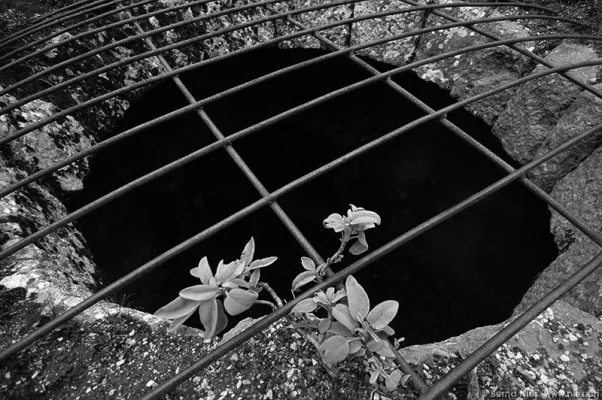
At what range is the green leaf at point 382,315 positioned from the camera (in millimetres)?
739

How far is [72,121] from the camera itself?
165 centimetres

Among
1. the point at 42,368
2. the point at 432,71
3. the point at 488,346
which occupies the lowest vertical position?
the point at 488,346

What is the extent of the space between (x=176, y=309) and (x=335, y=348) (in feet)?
0.99

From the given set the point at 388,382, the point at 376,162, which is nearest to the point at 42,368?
the point at 388,382

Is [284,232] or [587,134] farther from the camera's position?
[284,232]

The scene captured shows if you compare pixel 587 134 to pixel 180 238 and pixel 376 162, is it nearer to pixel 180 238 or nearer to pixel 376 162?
pixel 376 162

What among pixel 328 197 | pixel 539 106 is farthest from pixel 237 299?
pixel 328 197

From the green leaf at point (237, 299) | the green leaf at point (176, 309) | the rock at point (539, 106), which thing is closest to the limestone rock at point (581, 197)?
the rock at point (539, 106)

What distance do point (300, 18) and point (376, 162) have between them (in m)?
1.31

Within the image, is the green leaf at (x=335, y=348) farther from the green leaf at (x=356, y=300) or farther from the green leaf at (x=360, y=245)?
the green leaf at (x=360, y=245)

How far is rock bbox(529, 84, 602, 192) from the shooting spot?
4.95 ft

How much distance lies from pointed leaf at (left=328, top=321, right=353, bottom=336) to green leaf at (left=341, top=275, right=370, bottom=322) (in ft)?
0.11

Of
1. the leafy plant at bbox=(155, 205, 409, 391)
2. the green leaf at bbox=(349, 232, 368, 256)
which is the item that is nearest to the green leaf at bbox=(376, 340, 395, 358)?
the leafy plant at bbox=(155, 205, 409, 391)

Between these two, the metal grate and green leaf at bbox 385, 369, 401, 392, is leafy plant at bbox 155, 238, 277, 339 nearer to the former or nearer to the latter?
the metal grate
